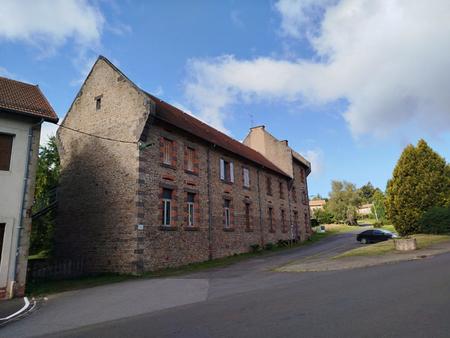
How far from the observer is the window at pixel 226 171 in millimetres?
24027

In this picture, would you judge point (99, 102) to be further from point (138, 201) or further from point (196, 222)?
point (196, 222)

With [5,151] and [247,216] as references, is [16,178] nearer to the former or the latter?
[5,151]

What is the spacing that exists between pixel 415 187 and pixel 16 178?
25.5 meters

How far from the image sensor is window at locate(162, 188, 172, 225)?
1842cm

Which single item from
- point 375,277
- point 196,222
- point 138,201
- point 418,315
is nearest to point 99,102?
point 138,201

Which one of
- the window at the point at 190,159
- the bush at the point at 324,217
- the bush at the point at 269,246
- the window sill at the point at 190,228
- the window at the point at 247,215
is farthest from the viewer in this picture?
the bush at the point at 324,217

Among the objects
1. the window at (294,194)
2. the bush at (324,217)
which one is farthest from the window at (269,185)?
the bush at (324,217)

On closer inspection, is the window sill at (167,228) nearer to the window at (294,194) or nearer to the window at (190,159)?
the window at (190,159)

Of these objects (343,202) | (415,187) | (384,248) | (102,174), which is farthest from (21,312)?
(343,202)

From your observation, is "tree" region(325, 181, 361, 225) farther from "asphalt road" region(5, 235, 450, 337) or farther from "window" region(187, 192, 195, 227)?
"asphalt road" region(5, 235, 450, 337)

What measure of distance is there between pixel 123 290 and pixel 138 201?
17.7 feet

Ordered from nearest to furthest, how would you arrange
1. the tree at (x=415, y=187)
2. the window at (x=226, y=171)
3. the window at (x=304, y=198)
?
1. the window at (x=226, y=171)
2. the tree at (x=415, y=187)
3. the window at (x=304, y=198)

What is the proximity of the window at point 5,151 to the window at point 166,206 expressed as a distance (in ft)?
25.3

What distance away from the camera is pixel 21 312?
9414mm
